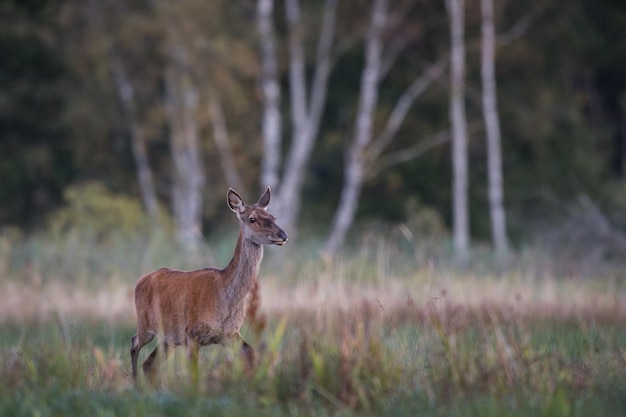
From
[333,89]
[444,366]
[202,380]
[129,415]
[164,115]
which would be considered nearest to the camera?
[129,415]

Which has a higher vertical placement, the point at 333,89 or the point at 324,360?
the point at 333,89

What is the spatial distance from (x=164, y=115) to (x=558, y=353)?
2174cm

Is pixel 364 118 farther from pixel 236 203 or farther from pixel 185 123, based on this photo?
pixel 236 203

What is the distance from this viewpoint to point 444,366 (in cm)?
916

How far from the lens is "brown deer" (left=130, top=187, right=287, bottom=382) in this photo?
30.3ft

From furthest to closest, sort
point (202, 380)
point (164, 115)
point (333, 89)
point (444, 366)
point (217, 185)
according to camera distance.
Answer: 1. point (333, 89)
2. point (217, 185)
3. point (164, 115)
4. point (444, 366)
5. point (202, 380)

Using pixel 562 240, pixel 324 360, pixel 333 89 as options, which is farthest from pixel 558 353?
pixel 333 89

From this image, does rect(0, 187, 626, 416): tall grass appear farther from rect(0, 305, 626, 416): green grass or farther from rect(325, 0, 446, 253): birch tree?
rect(325, 0, 446, 253): birch tree

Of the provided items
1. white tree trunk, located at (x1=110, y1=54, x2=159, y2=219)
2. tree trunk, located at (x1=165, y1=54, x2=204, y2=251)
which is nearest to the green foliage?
tree trunk, located at (x1=165, y1=54, x2=204, y2=251)

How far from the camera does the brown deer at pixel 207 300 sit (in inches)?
364

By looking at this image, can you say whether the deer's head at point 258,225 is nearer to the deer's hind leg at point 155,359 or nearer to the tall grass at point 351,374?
the tall grass at point 351,374

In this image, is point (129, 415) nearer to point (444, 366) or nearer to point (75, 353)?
point (75, 353)

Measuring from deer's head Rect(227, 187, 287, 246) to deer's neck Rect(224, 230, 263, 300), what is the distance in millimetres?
68

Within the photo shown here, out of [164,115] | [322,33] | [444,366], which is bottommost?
[444,366]
